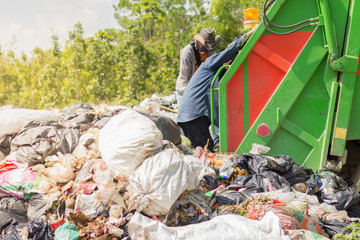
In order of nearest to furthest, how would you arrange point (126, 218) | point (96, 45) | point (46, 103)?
point (126, 218)
point (96, 45)
point (46, 103)

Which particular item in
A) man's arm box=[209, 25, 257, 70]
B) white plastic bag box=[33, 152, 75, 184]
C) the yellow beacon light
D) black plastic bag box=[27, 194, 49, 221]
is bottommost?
black plastic bag box=[27, 194, 49, 221]

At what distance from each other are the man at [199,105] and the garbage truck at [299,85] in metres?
0.57

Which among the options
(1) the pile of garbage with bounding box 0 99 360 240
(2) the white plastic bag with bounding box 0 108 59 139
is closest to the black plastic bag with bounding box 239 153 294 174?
(1) the pile of garbage with bounding box 0 99 360 240

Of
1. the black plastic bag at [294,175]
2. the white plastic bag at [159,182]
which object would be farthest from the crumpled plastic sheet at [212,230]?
the black plastic bag at [294,175]

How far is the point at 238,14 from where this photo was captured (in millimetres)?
14820

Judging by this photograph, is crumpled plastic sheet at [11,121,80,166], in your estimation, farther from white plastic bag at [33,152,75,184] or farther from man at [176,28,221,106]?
man at [176,28,221,106]

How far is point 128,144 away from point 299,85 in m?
1.60

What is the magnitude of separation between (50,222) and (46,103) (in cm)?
969

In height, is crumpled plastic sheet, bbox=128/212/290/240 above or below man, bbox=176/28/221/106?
below

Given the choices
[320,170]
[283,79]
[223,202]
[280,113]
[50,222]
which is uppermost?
[283,79]

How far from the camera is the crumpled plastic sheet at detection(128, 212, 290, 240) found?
1.90 metres

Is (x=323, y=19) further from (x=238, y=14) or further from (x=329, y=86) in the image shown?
(x=238, y=14)

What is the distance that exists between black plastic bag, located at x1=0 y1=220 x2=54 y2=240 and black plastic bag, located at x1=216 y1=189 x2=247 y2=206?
1.24m

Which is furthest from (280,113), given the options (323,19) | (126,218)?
(126,218)
